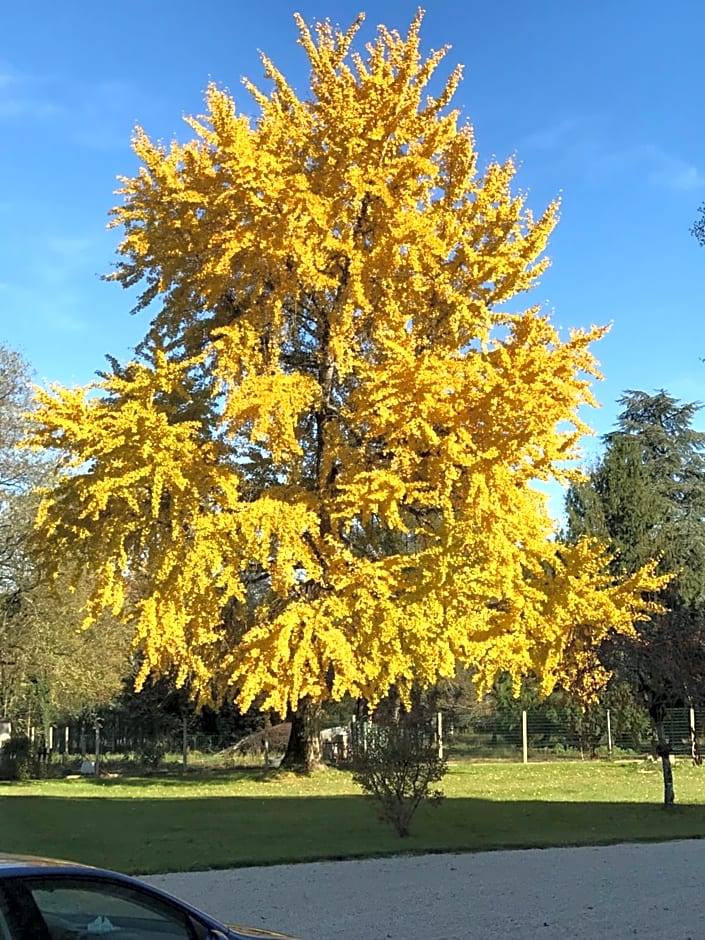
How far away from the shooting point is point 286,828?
43.1 feet

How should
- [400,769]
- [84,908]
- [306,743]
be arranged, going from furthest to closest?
[306,743], [400,769], [84,908]

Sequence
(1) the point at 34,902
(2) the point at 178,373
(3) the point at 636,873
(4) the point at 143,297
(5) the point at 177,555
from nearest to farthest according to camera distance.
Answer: (1) the point at 34,902 → (3) the point at 636,873 → (5) the point at 177,555 → (2) the point at 178,373 → (4) the point at 143,297

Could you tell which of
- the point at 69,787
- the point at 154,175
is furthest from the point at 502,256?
the point at 69,787

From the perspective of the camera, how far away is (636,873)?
9.05 m

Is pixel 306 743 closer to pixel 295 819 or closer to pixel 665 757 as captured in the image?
pixel 295 819

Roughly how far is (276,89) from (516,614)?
1200cm

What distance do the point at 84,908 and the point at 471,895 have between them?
5.97 meters

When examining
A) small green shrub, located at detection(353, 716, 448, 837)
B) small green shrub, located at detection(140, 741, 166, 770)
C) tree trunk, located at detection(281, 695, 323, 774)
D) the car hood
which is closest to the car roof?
the car hood

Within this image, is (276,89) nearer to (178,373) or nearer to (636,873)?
(178,373)

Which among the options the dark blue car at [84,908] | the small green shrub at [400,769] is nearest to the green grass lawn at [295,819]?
the small green shrub at [400,769]

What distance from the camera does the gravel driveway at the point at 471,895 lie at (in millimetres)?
6840

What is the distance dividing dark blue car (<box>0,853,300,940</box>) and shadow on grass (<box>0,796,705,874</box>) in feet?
23.1

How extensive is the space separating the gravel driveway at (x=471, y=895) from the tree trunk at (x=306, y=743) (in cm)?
1320

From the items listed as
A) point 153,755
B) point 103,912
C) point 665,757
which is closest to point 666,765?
point 665,757
